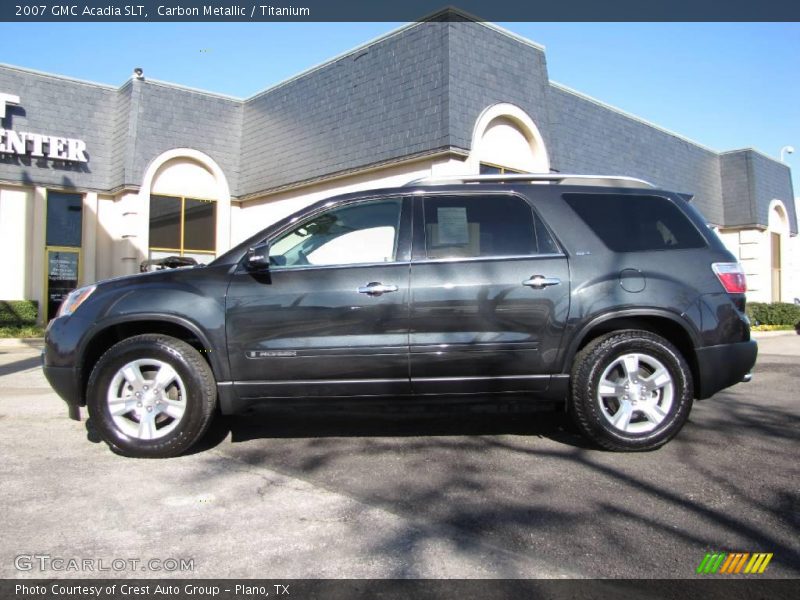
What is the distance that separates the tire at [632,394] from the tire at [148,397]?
2.63 m

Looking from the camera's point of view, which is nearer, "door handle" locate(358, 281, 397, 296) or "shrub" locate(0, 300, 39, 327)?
"door handle" locate(358, 281, 397, 296)

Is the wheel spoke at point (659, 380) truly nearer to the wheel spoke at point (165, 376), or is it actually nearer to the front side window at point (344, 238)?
the front side window at point (344, 238)

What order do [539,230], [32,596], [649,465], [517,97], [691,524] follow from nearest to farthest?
[32,596]
[691,524]
[649,465]
[539,230]
[517,97]

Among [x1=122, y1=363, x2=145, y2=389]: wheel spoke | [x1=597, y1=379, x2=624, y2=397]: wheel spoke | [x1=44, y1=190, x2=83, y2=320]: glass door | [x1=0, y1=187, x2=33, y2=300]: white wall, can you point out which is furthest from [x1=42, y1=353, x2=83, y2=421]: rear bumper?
[x1=0, y1=187, x2=33, y2=300]: white wall

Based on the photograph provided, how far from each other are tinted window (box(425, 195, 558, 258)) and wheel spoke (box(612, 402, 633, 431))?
4.01ft

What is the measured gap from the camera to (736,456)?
14.4ft

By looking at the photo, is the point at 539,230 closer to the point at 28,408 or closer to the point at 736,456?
the point at 736,456

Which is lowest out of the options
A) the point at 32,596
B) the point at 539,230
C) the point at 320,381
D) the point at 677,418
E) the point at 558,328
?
the point at 32,596

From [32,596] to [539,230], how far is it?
3.71 meters

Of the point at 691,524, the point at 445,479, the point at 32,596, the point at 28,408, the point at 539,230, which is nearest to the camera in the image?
the point at 32,596

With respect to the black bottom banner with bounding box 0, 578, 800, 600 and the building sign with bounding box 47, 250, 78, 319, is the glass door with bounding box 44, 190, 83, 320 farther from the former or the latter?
the black bottom banner with bounding box 0, 578, 800, 600

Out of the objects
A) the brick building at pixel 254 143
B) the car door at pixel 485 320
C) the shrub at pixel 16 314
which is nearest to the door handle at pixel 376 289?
the car door at pixel 485 320

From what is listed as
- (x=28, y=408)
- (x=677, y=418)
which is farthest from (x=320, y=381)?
(x=28, y=408)

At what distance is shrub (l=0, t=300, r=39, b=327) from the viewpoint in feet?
48.1
